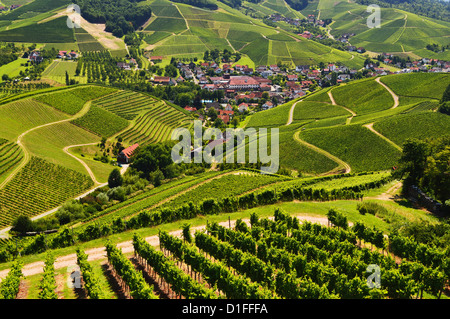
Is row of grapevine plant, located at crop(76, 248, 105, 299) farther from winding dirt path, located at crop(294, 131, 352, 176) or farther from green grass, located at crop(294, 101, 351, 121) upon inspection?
green grass, located at crop(294, 101, 351, 121)

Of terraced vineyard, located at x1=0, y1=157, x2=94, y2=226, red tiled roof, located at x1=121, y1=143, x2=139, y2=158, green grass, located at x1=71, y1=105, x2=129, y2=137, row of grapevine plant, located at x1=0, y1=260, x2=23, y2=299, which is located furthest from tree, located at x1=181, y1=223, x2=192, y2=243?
green grass, located at x1=71, y1=105, x2=129, y2=137

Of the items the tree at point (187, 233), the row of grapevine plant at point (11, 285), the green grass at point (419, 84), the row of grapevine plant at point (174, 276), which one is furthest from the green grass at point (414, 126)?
the row of grapevine plant at point (11, 285)

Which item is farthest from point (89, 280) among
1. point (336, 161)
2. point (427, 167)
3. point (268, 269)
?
point (336, 161)

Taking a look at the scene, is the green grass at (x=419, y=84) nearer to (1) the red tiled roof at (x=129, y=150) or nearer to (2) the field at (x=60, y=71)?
(1) the red tiled roof at (x=129, y=150)

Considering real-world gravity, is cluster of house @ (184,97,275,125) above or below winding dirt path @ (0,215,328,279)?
below

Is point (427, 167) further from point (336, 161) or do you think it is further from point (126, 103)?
point (126, 103)
